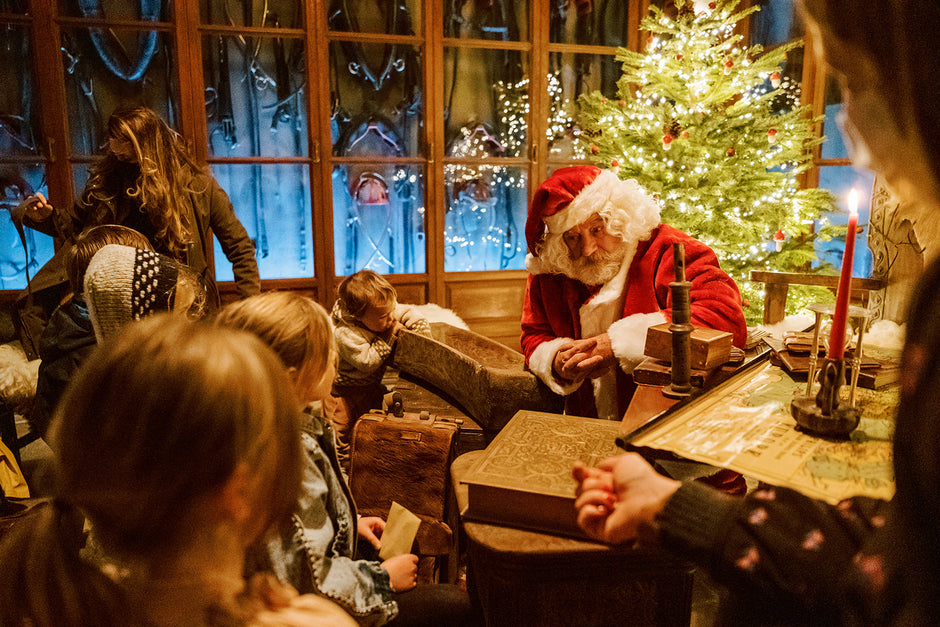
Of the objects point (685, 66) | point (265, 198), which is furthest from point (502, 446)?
point (265, 198)

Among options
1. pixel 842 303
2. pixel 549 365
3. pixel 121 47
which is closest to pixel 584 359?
pixel 549 365

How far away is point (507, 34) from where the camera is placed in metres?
5.09

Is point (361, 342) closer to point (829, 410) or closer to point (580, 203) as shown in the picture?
point (580, 203)

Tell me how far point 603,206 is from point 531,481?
152cm

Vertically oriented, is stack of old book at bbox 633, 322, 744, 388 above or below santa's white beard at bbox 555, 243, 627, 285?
below

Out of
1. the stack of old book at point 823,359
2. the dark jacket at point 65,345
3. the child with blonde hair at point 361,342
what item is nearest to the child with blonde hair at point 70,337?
the dark jacket at point 65,345

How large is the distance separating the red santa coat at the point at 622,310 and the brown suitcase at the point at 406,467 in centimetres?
48

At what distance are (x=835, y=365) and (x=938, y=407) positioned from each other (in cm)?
39

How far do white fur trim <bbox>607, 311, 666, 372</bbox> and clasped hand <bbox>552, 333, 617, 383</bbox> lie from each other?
46 mm

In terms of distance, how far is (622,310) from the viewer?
7.71 ft

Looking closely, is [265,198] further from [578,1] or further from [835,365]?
[835,365]

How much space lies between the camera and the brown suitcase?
2.07 meters

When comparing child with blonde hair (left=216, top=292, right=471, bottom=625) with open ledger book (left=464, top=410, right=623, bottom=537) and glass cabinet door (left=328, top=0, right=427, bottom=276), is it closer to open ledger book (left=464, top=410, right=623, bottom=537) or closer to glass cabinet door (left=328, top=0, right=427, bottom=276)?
open ledger book (left=464, top=410, right=623, bottom=537)

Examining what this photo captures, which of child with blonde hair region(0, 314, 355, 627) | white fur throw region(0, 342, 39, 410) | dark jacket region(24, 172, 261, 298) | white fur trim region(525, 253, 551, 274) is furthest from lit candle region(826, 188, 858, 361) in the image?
white fur throw region(0, 342, 39, 410)
